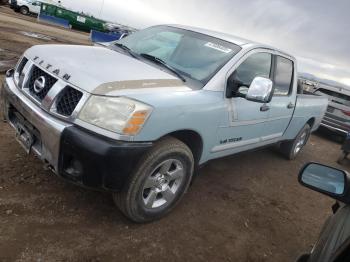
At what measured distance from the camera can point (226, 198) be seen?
4.41 meters

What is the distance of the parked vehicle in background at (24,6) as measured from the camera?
104ft

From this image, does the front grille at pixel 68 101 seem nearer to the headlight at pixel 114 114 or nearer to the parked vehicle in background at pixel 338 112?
the headlight at pixel 114 114

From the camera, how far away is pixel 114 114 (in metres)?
2.74

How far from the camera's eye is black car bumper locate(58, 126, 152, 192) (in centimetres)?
266

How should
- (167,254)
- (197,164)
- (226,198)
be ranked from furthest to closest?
(226,198) < (197,164) < (167,254)

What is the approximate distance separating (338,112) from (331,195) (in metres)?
9.05

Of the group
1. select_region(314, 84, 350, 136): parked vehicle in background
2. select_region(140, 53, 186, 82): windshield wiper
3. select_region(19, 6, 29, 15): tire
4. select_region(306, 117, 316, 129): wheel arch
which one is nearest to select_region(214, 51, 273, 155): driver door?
select_region(140, 53, 186, 82): windshield wiper

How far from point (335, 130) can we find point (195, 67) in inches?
299

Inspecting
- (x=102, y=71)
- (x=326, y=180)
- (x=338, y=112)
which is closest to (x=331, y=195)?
(x=326, y=180)

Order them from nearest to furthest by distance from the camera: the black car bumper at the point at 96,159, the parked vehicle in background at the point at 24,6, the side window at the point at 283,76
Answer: the black car bumper at the point at 96,159 < the side window at the point at 283,76 < the parked vehicle in background at the point at 24,6

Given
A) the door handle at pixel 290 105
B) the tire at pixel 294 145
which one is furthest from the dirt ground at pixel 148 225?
the tire at pixel 294 145

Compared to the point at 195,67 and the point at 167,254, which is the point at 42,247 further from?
the point at 195,67

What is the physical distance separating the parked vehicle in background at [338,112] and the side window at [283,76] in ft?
17.2

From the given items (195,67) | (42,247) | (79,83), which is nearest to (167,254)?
(42,247)
